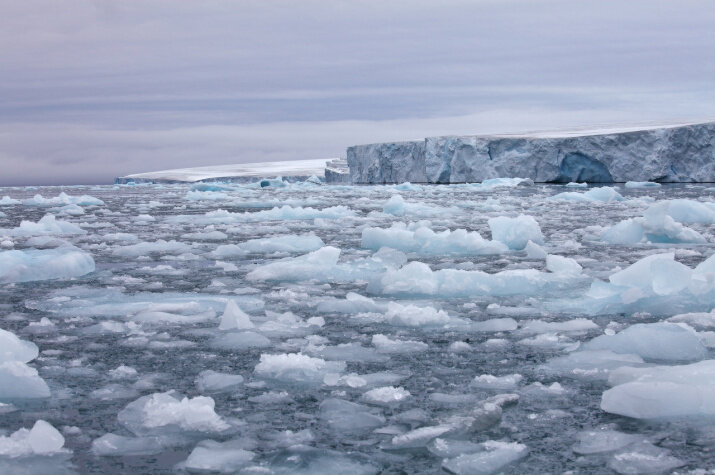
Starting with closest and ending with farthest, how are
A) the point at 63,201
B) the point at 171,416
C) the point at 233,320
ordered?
the point at 171,416 → the point at 233,320 → the point at 63,201

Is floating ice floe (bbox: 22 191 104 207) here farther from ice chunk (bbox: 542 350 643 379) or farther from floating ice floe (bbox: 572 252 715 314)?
ice chunk (bbox: 542 350 643 379)

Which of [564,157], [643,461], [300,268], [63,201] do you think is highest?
[564,157]

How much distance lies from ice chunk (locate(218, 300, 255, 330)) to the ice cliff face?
Result: 1978 cm

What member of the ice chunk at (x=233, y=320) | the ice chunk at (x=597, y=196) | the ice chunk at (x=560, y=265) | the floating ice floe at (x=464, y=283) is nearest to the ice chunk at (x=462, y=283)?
the floating ice floe at (x=464, y=283)

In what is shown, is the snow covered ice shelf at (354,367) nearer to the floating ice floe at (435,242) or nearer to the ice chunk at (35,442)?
the ice chunk at (35,442)

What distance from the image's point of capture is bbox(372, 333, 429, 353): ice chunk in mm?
2689

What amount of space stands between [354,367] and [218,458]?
0.85m

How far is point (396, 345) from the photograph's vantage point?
108 inches

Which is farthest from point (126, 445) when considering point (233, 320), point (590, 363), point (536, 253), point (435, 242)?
point (435, 242)

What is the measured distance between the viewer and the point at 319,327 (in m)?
3.07

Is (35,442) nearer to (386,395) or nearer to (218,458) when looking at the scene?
(218,458)

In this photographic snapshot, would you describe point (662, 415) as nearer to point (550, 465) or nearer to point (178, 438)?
point (550, 465)

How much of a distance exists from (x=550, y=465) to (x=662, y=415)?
1.60 feet

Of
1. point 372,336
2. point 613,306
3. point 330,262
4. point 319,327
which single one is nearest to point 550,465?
point 372,336
